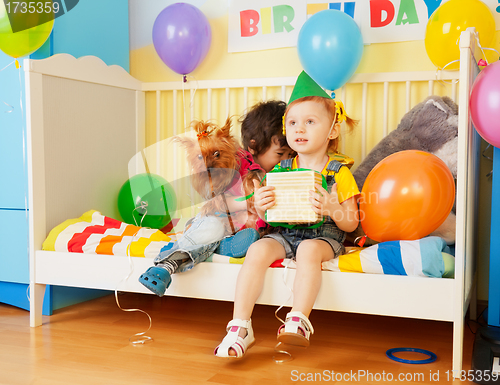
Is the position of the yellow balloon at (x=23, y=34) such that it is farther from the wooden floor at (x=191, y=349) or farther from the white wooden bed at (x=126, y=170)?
the wooden floor at (x=191, y=349)

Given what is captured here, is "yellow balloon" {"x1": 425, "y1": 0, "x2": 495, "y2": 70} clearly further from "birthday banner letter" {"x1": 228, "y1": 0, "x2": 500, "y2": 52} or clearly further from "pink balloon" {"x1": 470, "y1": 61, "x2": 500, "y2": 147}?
"pink balloon" {"x1": 470, "y1": 61, "x2": 500, "y2": 147}

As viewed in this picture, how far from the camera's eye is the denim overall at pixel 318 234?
1397 mm

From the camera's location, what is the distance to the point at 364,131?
1843 millimetres

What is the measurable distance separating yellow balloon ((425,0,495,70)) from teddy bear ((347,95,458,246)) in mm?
146

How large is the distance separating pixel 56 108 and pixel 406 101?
3.88 feet

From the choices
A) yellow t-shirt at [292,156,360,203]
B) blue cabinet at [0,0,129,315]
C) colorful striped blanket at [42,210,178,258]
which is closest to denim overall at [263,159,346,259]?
yellow t-shirt at [292,156,360,203]

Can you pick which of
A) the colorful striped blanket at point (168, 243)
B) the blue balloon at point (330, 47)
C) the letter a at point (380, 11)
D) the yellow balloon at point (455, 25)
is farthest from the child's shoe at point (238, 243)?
the letter a at point (380, 11)

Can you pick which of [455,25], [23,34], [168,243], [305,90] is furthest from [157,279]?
[455,25]

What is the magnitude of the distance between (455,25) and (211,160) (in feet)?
2.74

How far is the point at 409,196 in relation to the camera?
123 centimetres

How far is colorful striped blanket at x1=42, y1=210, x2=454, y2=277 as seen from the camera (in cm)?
121

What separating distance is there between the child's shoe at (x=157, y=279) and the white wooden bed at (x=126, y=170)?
0.09 meters

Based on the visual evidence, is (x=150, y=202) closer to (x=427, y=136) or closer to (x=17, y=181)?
(x=17, y=181)

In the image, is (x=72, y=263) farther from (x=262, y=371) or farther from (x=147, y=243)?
(x=262, y=371)
